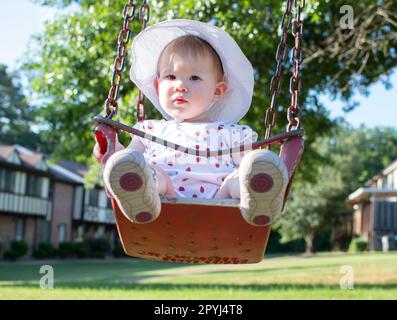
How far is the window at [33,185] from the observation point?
32.6m

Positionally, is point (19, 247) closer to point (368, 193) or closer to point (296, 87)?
point (368, 193)

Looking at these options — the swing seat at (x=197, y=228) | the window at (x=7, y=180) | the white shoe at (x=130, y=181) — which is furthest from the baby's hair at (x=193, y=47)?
the window at (x=7, y=180)

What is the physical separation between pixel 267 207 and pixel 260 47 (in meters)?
7.72

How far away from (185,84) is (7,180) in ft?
95.9

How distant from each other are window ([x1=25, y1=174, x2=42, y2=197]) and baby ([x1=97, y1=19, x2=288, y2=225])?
1184 inches

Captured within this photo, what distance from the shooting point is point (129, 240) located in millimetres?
3037

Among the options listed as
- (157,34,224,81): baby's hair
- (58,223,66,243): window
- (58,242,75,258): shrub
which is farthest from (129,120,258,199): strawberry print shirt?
(58,223,66,243): window

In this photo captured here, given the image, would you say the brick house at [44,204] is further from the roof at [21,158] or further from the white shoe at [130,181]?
the white shoe at [130,181]

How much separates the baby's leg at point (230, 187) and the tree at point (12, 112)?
49.9 m

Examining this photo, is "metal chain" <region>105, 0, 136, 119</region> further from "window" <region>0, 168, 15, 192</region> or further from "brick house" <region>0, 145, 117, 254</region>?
"window" <region>0, 168, 15, 192</region>

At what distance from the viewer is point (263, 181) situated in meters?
2.46

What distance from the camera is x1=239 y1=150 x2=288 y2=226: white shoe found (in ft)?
8.04

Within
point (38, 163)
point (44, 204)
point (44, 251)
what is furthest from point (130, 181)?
point (44, 204)
